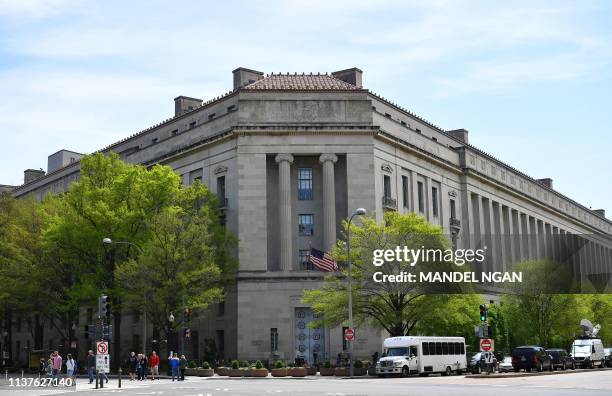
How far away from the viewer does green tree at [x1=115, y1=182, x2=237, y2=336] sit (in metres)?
53.2

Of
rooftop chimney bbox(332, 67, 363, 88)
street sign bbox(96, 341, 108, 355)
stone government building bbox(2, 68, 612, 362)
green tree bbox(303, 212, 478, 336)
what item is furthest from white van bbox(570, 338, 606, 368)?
street sign bbox(96, 341, 108, 355)

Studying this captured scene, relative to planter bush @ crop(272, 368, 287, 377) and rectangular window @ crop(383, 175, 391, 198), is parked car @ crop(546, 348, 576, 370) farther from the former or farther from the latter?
rectangular window @ crop(383, 175, 391, 198)

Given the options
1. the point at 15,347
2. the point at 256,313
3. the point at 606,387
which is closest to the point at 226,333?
the point at 256,313

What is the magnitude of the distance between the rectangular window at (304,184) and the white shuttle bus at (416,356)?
2050 centimetres

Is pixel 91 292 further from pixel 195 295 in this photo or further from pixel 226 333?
pixel 226 333

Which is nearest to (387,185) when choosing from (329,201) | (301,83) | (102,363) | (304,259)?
(329,201)

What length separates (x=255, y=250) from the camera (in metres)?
63.3

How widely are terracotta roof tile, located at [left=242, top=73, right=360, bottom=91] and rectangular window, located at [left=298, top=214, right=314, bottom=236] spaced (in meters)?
11.0

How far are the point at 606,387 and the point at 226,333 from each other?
38361mm

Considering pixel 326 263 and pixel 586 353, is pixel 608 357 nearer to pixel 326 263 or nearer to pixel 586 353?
pixel 586 353

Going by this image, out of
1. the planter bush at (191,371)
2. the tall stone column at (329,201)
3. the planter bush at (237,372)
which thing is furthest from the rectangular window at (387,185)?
the planter bush at (191,371)

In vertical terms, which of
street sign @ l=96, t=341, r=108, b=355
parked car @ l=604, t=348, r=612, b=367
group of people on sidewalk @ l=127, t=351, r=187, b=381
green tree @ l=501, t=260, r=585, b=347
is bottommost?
parked car @ l=604, t=348, r=612, b=367

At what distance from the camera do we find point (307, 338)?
6247 cm

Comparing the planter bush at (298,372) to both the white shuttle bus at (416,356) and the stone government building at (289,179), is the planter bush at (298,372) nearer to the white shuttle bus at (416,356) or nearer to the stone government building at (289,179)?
the white shuttle bus at (416,356)
